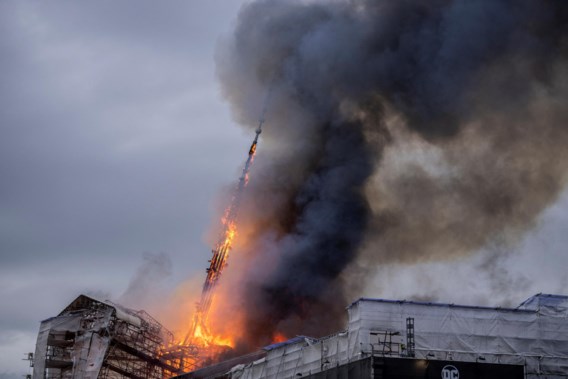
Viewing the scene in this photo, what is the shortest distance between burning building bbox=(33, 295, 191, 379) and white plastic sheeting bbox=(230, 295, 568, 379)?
39.4 meters

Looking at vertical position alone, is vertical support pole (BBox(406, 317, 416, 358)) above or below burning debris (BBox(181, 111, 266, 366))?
below

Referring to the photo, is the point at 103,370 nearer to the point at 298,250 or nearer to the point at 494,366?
the point at 298,250

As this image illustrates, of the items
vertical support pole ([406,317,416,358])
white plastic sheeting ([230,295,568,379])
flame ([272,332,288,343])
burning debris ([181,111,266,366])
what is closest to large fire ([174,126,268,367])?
burning debris ([181,111,266,366])

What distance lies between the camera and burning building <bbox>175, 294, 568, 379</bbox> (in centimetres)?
7350

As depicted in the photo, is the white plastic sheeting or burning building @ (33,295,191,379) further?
burning building @ (33,295,191,379)

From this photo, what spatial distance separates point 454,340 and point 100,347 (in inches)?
2056

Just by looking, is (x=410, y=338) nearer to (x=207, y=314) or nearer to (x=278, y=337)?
(x=278, y=337)

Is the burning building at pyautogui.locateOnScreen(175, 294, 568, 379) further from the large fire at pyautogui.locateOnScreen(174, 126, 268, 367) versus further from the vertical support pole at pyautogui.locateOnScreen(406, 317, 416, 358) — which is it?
the large fire at pyautogui.locateOnScreen(174, 126, 268, 367)

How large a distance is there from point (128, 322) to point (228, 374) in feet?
57.5

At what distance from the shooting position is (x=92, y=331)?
109688 millimetres

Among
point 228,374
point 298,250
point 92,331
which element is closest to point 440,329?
point 228,374

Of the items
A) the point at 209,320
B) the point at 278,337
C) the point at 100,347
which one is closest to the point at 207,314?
the point at 209,320

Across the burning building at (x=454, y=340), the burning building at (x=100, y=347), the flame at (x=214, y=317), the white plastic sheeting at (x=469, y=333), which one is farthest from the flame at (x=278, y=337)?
the white plastic sheeting at (x=469, y=333)

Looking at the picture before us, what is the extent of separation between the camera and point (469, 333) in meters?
77.7
